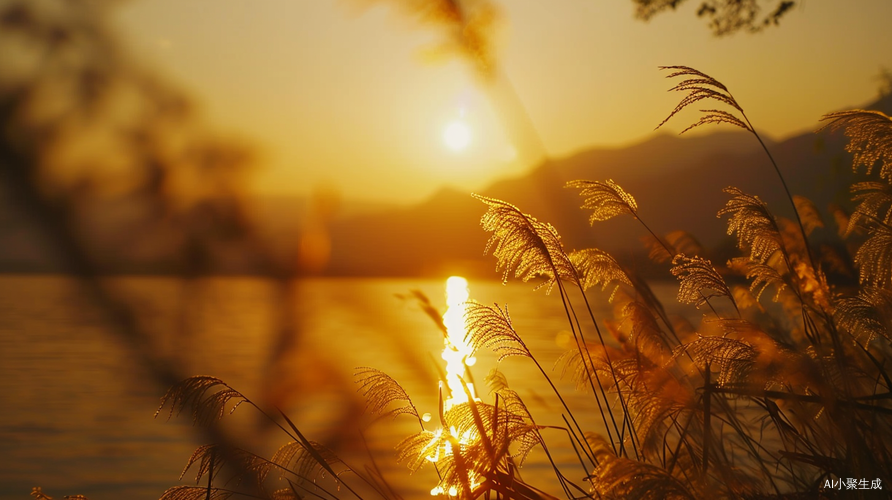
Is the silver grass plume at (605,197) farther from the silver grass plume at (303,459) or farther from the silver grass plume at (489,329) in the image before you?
the silver grass plume at (303,459)

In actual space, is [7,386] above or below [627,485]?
above

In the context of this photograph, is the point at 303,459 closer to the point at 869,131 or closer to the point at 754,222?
the point at 754,222

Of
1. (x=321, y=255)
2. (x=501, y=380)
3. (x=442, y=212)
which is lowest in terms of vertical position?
(x=501, y=380)

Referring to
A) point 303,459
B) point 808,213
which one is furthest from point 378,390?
point 808,213

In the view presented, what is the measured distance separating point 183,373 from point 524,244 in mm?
1577

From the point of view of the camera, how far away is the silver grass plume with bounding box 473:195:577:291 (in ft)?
7.22

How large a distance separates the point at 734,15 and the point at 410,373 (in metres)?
10.7

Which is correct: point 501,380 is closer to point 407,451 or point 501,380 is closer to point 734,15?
point 407,451

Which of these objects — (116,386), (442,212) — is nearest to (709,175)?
(442,212)

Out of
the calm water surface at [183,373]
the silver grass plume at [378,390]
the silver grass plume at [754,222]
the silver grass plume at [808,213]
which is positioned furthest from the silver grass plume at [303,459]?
the silver grass plume at [808,213]

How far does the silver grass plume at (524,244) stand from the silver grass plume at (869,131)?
1.02 meters

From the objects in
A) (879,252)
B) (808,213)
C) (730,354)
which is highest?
(808,213)

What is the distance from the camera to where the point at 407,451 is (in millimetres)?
2166

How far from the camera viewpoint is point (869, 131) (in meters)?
2.19
